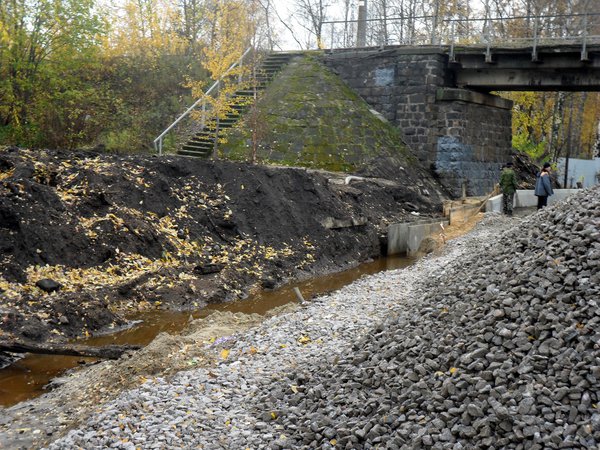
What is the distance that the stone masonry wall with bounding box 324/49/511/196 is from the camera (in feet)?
86.9

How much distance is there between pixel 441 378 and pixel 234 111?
1890 centimetres

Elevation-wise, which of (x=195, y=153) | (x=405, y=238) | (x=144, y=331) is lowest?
(x=144, y=331)

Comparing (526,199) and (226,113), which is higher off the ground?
(226,113)

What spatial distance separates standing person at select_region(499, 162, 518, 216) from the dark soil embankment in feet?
15.3

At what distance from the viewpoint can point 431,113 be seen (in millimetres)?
26688

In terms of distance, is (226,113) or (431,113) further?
(431,113)

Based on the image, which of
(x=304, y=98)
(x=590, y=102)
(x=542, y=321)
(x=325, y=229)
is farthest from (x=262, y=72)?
(x=590, y=102)

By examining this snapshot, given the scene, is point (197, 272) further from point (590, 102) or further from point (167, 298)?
point (590, 102)

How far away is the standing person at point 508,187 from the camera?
22484mm

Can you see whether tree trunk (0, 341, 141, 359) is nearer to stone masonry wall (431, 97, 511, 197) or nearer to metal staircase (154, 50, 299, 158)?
metal staircase (154, 50, 299, 158)

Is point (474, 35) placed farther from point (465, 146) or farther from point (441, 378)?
point (441, 378)

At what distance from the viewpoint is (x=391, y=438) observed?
5.63 m

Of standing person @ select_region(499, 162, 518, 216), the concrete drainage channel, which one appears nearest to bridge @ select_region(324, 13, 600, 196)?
the concrete drainage channel

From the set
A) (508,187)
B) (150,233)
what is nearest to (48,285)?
(150,233)
